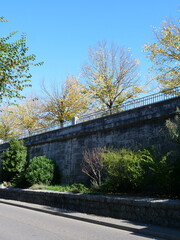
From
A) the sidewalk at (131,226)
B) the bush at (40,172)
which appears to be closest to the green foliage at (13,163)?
the bush at (40,172)

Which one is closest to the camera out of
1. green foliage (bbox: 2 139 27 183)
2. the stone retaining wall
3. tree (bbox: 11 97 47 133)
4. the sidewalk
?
the sidewalk

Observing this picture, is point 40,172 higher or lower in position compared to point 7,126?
lower

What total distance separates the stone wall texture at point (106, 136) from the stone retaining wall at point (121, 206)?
3.33 m

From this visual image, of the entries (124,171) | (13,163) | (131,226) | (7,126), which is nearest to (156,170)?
(124,171)

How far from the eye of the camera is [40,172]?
17344 mm

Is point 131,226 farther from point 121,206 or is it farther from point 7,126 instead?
point 7,126

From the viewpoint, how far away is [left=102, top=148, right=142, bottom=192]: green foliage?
35.0ft

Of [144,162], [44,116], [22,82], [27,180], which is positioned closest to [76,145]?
[27,180]

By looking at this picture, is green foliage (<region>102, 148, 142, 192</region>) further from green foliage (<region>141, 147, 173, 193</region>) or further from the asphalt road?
the asphalt road

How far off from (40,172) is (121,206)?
29.2 feet

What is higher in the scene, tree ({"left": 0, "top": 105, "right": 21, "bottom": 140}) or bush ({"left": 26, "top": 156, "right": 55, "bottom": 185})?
tree ({"left": 0, "top": 105, "right": 21, "bottom": 140})

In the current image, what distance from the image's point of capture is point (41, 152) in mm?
21391

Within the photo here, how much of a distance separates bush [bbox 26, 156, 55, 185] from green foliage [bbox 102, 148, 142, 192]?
6.58m

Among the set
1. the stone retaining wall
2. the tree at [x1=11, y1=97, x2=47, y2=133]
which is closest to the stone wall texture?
the stone retaining wall
